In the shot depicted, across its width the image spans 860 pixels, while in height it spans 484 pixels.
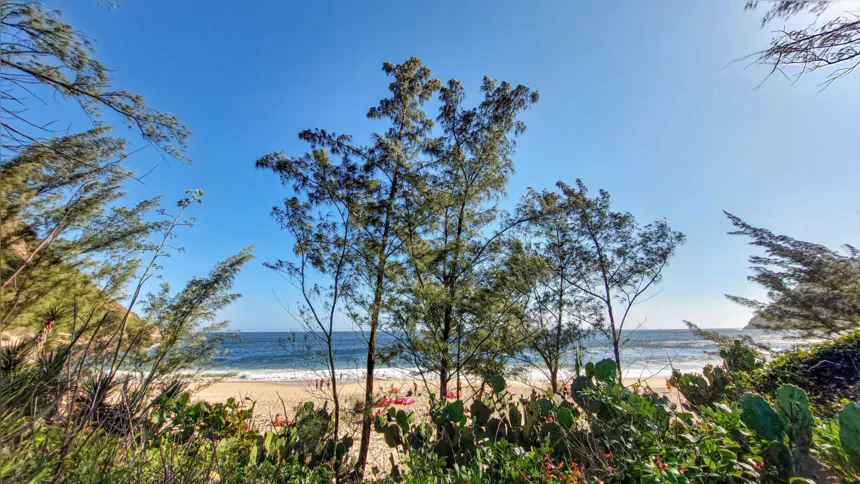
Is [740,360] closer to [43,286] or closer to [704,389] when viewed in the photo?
[704,389]

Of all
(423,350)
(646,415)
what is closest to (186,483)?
(646,415)

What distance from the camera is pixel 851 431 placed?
1805mm

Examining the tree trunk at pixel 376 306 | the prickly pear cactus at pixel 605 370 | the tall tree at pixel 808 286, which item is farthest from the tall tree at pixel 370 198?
the tall tree at pixel 808 286

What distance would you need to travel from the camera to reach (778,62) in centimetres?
293

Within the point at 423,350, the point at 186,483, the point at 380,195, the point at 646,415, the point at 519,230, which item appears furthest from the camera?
the point at 519,230

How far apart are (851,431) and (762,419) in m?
0.34

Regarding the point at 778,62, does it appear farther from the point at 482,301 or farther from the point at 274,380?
the point at 274,380

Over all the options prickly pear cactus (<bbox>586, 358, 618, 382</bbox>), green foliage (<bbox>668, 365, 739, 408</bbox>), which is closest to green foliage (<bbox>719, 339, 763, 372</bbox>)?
green foliage (<bbox>668, 365, 739, 408</bbox>)

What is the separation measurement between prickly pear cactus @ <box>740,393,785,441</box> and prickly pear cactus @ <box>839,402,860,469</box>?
224 millimetres

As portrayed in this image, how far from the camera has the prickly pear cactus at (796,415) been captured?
1934mm

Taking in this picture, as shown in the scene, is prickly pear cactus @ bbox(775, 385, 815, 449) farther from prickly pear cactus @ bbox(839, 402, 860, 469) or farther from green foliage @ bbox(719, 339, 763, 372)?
green foliage @ bbox(719, 339, 763, 372)

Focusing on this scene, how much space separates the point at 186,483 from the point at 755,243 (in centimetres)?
1025

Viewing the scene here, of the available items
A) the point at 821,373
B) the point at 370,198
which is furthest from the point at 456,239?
the point at 821,373

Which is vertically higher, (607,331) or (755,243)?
(755,243)
